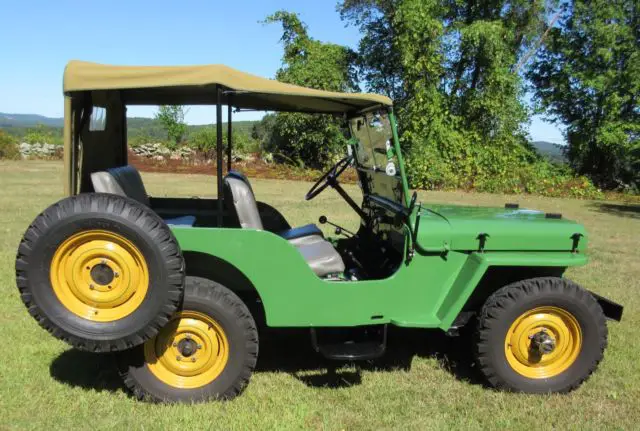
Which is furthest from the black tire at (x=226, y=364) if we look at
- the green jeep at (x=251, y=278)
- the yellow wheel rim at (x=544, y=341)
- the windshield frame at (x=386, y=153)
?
the yellow wheel rim at (x=544, y=341)

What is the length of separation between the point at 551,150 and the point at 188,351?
23.6 metres

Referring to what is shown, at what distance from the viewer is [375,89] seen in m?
21.8

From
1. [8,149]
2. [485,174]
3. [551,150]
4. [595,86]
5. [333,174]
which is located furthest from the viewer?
[8,149]

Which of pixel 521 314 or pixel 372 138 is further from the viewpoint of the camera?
pixel 372 138

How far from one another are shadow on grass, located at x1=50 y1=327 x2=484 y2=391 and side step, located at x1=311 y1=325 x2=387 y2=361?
0.23 meters

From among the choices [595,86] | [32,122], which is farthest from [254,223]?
[32,122]

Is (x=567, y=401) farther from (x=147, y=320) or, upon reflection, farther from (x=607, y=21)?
(x=607, y=21)

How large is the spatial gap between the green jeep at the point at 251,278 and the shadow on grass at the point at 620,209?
11.8m

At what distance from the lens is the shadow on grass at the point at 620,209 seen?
549 inches

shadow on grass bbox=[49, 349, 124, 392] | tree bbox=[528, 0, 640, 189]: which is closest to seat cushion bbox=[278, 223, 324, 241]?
shadow on grass bbox=[49, 349, 124, 392]

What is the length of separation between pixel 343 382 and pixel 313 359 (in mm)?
431

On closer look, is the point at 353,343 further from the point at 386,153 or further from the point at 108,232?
the point at 108,232

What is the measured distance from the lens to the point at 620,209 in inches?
594

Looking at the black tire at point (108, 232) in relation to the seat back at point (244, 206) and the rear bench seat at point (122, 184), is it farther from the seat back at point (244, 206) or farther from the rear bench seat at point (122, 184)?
the seat back at point (244, 206)
